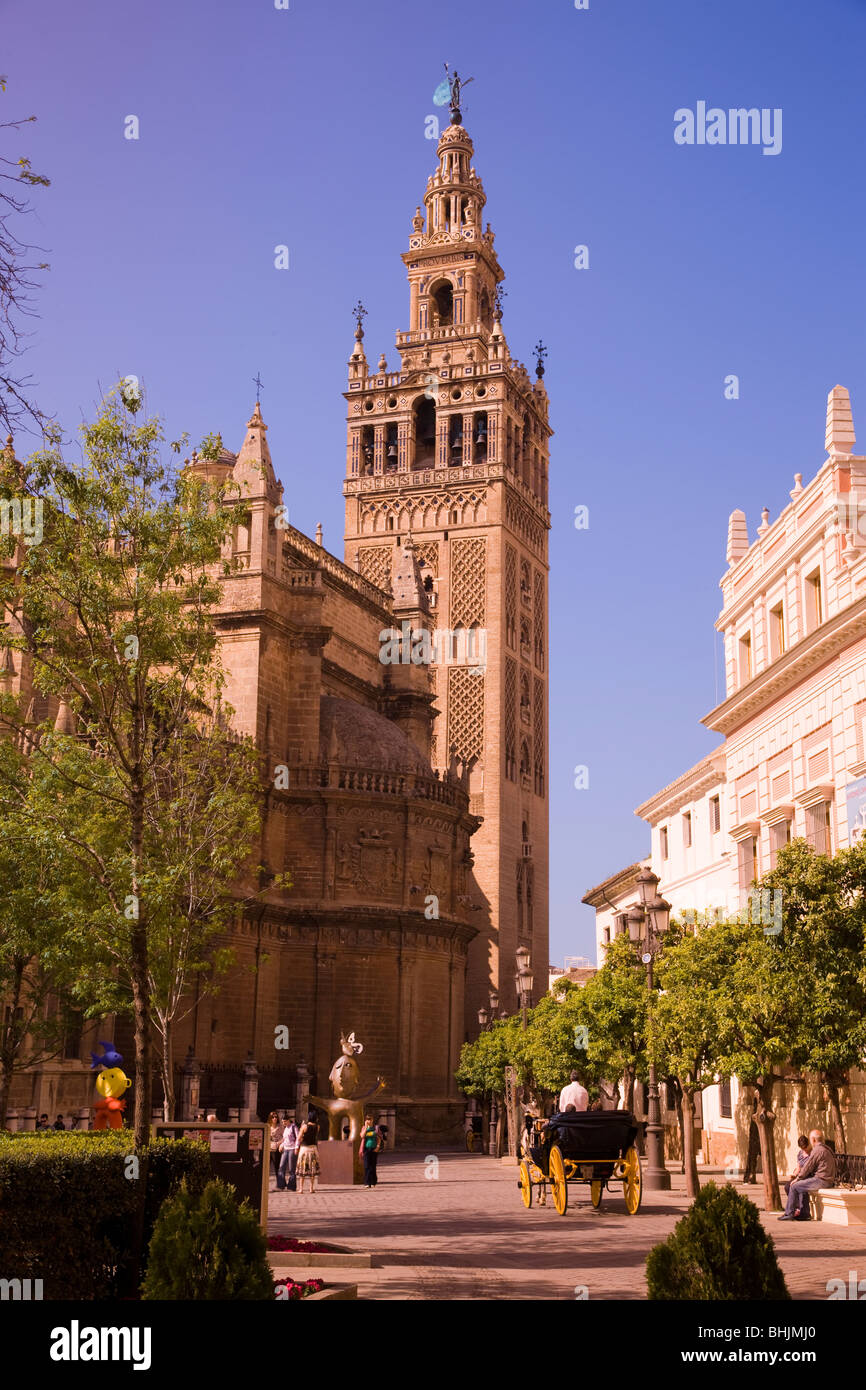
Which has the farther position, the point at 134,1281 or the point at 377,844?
the point at 377,844

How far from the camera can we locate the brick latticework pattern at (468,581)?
64500 mm

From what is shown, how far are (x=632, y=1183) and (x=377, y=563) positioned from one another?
5072 cm

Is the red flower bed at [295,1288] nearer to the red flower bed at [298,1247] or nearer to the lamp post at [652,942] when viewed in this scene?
the red flower bed at [298,1247]

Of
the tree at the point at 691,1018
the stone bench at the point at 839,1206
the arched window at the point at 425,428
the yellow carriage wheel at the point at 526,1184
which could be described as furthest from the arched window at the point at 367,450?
the stone bench at the point at 839,1206

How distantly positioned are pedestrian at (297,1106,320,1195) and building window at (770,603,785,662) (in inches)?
509

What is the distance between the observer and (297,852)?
136 feet

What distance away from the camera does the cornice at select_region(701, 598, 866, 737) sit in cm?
2239

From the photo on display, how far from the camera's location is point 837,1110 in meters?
21.2

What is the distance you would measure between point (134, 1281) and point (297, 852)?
3055cm

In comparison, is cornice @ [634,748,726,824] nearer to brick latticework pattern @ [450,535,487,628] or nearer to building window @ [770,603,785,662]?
building window @ [770,603,785,662]

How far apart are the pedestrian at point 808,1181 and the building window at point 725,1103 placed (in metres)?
12.3

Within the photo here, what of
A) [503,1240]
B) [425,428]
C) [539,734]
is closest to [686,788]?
[503,1240]
